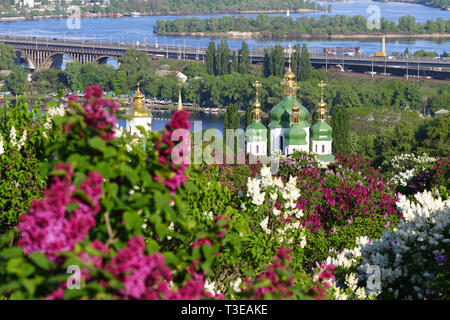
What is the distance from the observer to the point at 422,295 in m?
9.41

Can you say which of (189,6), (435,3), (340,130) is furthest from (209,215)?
(435,3)

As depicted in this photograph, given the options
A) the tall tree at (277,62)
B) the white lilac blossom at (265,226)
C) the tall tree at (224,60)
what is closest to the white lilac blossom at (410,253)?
the white lilac blossom at (265,226)

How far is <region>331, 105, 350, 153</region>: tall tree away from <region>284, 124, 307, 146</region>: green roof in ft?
30.8

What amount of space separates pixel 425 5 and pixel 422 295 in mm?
172752

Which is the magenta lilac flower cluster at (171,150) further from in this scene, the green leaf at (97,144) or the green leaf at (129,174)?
the green leaf at (97,144)

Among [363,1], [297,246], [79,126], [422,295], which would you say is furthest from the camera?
[363,1]

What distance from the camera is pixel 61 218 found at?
17.2ft

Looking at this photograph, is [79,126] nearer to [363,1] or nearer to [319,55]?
[319,55]

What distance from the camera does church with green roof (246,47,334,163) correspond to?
2683 centimetres

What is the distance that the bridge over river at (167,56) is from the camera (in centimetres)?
8294

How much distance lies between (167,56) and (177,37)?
3605cm

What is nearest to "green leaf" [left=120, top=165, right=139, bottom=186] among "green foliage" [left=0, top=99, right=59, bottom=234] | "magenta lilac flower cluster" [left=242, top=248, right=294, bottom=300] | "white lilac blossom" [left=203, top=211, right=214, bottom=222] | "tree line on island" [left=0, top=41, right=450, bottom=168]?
"magenta lilac flower cluster" [left=242, top=248, right=294, bottom=300]

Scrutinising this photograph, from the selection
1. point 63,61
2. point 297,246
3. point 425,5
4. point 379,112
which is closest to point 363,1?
point 425,5
